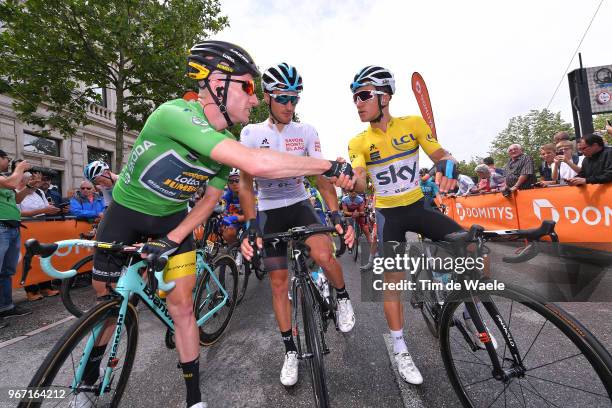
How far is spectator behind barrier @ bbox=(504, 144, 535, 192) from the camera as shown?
22.7ft

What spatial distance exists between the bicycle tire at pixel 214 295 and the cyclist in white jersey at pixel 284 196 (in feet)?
3.12

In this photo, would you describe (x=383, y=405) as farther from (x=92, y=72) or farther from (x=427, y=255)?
(x=92, y=72)

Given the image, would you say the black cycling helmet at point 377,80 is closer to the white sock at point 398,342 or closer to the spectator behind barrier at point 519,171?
the white sock at point 398,342

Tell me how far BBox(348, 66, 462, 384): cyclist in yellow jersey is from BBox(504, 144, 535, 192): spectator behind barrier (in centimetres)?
563

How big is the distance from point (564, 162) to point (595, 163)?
4.50ft

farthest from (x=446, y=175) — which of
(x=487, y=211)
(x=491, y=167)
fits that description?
(x=491, y=167)

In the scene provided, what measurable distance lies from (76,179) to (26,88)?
8941 millimetres

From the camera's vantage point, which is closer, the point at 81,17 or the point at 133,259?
the point at 133,259

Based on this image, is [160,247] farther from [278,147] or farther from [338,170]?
[278,147]

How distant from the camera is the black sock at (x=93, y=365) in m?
1.84

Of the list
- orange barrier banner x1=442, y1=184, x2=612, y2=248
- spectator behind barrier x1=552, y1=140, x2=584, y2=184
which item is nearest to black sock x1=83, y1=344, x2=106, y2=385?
orange barrier banner x1=442, y1=184, x2=612, y2=248

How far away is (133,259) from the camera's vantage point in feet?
6.73

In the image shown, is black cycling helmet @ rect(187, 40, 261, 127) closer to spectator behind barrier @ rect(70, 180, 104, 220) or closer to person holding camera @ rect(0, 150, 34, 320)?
person holding camera @ rect(0, 150, 34, 320)

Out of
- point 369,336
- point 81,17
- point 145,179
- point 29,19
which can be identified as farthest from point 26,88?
point 369,336
